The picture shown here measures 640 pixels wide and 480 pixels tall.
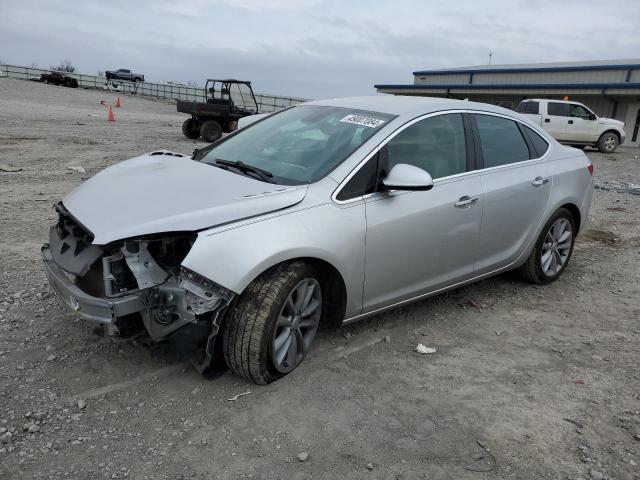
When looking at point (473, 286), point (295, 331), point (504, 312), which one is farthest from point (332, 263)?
point (473, 286)

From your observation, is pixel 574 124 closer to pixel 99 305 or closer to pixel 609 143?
pixel 609 143

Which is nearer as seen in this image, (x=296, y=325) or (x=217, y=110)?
(x=296, y=325)

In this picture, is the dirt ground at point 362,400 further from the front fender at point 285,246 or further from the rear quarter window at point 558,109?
the rear quarter window at point 558,109

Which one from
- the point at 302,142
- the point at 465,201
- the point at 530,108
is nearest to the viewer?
the point at 302,142

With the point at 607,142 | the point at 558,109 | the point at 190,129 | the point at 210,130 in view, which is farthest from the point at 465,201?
the point at 607,142

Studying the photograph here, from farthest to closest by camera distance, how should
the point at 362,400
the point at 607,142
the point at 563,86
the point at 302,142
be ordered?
the point at 563,86 < the point at 607,142 < the point at 302,142 < the point at 362,400

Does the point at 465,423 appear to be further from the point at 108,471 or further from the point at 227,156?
the point at 227,156

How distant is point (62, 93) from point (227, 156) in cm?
3934

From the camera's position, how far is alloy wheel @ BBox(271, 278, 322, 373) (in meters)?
3.15

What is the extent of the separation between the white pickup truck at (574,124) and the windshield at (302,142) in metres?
17.0

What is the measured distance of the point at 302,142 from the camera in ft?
12.5

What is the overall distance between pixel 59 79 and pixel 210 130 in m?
35.7

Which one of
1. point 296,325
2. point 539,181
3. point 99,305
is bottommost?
point 296,325

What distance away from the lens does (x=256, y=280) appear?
297 centimetres
